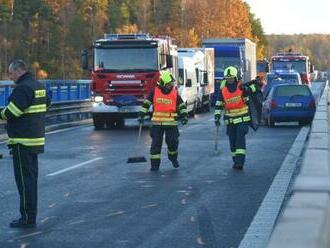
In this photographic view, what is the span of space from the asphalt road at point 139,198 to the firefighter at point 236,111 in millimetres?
358

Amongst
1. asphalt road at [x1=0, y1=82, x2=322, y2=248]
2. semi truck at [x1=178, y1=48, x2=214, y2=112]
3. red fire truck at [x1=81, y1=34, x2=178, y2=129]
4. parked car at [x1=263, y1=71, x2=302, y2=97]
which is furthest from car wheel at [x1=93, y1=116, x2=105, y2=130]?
parked car at [x1=263, y1=71, x2=302, y2=97]

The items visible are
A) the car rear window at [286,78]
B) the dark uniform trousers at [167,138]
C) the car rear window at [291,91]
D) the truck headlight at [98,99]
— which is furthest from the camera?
the car rear window at [286,78]

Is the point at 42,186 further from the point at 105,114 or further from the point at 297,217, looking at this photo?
the point at 105,114

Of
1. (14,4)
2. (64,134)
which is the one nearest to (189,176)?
(64,134)

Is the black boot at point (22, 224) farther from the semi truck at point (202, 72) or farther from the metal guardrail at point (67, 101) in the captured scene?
the semi truck at point (202, 72)

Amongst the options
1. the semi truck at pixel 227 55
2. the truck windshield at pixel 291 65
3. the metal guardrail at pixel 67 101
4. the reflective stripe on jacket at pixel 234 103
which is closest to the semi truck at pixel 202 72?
the semi truck at pixel 227 55

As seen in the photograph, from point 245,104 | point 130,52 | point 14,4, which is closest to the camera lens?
point 245,104

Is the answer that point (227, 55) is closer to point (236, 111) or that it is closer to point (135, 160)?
point (135, 160)

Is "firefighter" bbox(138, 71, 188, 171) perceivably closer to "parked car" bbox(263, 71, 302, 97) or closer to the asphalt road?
the asphalt road

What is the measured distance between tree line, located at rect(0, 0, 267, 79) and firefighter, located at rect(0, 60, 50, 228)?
279ft

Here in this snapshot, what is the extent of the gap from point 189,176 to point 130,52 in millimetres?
13114

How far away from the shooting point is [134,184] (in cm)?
1237

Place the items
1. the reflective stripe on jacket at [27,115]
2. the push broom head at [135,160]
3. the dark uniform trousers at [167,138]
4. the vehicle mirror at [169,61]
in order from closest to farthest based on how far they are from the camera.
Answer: the reflective stripe on jacket at [27,115]
the dark uniform trousers at [167,138]
the push broom head at [135,160]
the vehicle mirror at [169,61]

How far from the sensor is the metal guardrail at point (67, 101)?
27391 millimetres
